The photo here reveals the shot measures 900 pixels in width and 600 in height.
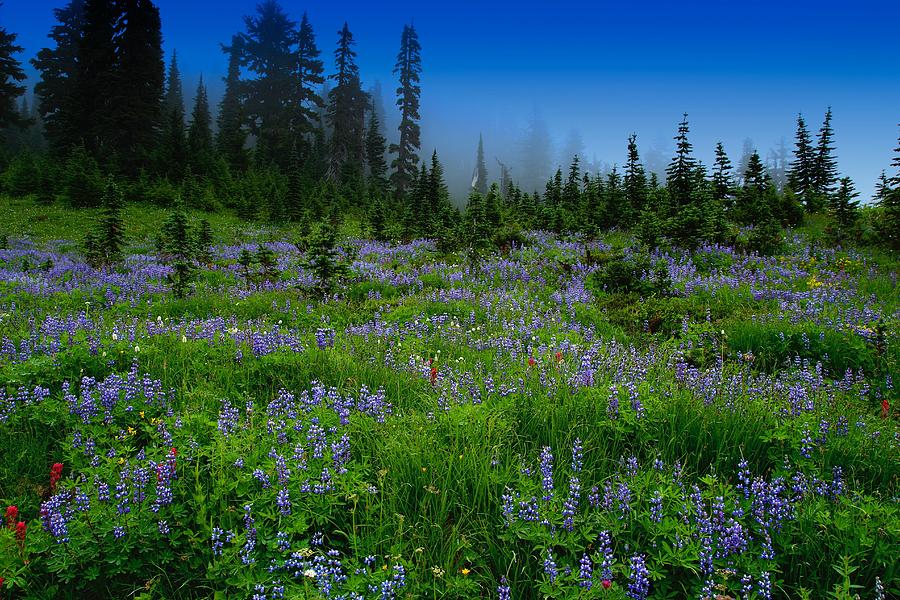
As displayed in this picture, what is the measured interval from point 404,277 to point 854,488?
9476mm

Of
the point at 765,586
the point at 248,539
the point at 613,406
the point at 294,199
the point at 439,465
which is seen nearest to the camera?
the point at 765,586

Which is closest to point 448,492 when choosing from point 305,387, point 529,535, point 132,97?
point 529,535

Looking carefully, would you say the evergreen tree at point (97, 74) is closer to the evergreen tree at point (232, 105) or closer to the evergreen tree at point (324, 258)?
the evergreen tree at point (232, 105)

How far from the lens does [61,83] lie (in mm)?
48125

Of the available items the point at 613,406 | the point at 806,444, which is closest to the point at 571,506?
the point at 613,406

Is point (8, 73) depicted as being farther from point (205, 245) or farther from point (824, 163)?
point (824, 163)

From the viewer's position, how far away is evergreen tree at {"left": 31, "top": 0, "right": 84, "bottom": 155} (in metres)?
37.5

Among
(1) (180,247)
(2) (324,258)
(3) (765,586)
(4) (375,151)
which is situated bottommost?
(3) (765,586)

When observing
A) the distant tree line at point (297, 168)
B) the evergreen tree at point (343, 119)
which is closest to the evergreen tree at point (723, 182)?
the distant tree line at point (297, 168)

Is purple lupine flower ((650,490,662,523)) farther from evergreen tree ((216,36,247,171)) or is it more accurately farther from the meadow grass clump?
evergreen tree ((216,36,247,171))

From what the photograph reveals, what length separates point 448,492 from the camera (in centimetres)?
321

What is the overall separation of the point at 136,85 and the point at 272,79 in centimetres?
2282

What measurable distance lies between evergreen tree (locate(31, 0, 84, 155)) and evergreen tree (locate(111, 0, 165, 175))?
350 cm

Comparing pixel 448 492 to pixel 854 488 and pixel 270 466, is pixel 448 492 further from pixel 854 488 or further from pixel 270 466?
pixel 854 488
